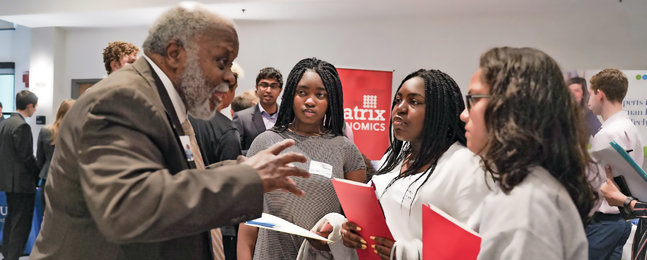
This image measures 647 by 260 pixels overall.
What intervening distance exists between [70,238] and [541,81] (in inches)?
43.6

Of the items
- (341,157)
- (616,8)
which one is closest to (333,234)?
(341,157)

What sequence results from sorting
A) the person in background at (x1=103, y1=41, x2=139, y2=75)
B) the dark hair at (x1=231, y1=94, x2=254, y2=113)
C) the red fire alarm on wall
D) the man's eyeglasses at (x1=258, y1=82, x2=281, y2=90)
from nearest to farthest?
the person in background at (x1=103, y1=41, x2=139, y2=75) < the man's eyeglasses at (x1=258, y1=82, x2=281, y2=90) < the dark hair at (x1=231, y1=94, x2=254, y2=113) < the red fire alarm on wall

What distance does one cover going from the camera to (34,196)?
5.47 m

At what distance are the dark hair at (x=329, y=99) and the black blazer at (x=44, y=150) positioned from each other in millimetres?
3471

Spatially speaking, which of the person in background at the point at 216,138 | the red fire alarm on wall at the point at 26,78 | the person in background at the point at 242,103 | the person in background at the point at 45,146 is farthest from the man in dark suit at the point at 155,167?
the red fire alarm on wall at the point at 26,78

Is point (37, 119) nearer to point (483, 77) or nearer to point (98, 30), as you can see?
point (98, 30)

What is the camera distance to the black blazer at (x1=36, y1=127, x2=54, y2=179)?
4.99 metres

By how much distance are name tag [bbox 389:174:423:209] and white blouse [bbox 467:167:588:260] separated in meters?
0.64


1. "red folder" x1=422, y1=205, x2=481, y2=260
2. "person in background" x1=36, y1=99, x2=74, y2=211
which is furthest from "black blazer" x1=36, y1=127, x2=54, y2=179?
"red folder" x1=422, y1=205, x2=481, y2=260

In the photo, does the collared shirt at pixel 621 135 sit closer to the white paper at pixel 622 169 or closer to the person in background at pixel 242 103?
the white paper at pixel 622 169

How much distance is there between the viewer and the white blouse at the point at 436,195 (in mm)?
1555

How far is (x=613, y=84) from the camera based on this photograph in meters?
3.90

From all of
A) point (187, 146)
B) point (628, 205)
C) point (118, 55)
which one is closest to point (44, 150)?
point (118, 55)

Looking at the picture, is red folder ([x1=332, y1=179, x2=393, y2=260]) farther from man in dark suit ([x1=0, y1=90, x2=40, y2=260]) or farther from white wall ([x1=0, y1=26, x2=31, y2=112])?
white wall ([x1=0, y1=26, x2=31, y2=112])
